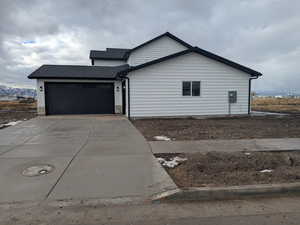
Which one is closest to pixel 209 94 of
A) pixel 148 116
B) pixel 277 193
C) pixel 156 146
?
pixel 148 116

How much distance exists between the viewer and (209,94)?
1393 centimetres

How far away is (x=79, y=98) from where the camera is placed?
1616 centimetres

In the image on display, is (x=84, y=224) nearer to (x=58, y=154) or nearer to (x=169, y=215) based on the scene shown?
(x=169, y=215)

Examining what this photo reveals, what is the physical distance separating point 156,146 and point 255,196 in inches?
133

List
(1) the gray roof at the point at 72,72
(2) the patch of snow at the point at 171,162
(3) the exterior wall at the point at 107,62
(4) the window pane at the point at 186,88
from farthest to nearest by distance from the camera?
1. (3) the exterior wall at the point at 107,62
2. (1) the gray roof at the point at 72,72
3. (4) the window pane at the point at 186,88
4. (2) the patch of snow at the point at 171,162

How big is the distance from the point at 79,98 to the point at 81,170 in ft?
41.4

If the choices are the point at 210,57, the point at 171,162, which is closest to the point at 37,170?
the point at 171,162

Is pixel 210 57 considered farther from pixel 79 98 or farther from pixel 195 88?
pixel 79 98

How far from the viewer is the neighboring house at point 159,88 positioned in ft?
43.5

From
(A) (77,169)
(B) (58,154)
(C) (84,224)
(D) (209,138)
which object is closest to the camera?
(C) (84,224)

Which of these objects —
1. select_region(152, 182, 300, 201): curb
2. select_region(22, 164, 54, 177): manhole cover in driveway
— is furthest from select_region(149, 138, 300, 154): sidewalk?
select_region(22, 164, 54, 177): manhole cover in driveway

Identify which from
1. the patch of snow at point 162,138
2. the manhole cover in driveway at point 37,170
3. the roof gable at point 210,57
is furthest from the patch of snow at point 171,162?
the roof gable at point 210,57

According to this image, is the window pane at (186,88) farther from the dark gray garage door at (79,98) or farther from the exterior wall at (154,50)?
the dark gray garage door at (79,98)

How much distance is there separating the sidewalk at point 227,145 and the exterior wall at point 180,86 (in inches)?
263
